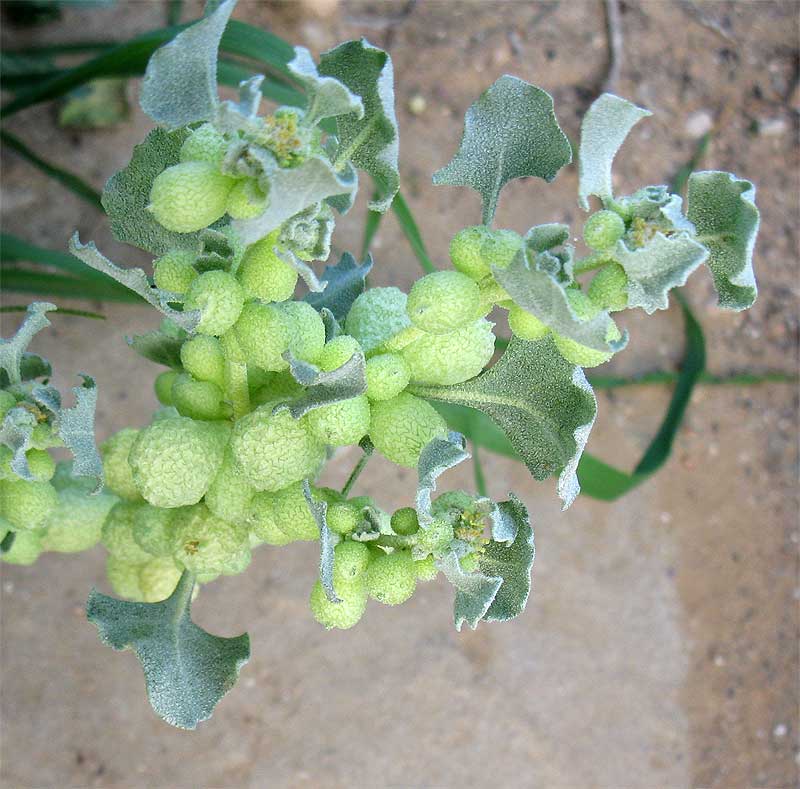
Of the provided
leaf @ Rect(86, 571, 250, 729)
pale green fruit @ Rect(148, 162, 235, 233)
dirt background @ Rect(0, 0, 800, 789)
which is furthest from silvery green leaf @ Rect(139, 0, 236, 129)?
dirt background @ Rect(0, 0, 800, 789)

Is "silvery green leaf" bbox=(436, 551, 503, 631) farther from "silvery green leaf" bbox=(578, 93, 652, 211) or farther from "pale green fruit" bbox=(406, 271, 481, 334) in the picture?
"silvery green leaf" bbox=(578, 93, 652, 211)

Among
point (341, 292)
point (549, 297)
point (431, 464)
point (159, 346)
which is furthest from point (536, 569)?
point (549, 297)

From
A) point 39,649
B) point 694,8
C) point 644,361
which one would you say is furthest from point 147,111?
point 694,8

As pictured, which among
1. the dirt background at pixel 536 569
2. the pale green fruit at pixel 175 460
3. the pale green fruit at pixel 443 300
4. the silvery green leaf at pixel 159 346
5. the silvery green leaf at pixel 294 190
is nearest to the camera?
the silvery green leaf at pixel 294 190

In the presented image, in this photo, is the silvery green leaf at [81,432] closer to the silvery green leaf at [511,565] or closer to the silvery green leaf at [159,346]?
the silvery green leaf at [159,346]

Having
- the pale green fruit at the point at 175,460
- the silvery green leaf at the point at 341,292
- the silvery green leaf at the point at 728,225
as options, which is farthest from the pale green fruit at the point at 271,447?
the silvery green leaf at the point at 728,225

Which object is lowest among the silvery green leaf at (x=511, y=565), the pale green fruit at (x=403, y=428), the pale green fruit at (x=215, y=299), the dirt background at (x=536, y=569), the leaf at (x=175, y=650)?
the dirt background at (x=536, y=569)

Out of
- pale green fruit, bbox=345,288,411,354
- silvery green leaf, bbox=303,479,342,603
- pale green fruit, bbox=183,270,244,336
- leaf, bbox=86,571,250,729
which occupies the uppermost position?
pale green fruit, bbox=183,270,244,336

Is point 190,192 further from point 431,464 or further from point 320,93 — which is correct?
point 431,464
